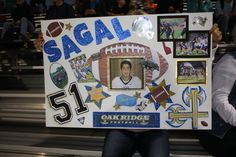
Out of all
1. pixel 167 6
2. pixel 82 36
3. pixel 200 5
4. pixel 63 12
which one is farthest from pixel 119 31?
pixel 167 6

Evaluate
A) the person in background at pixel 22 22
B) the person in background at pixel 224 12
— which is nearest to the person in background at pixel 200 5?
the person in background at pixel 224 12

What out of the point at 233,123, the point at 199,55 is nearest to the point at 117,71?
the point at 199,55

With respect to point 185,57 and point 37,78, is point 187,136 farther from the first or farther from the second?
point 37,78

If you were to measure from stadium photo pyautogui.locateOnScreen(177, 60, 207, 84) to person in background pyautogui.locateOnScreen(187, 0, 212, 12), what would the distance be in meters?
3.93

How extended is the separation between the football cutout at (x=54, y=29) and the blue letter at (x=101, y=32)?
208mm

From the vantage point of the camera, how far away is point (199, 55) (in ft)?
6.84

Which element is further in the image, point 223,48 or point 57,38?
point 223,48

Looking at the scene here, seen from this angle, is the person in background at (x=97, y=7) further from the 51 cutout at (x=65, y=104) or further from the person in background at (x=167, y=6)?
the 51 cutout at (x=65, y=104)

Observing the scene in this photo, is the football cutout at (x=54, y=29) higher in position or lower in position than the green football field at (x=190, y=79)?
higher

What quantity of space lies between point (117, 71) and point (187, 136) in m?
0.93

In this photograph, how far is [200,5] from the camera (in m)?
5.99

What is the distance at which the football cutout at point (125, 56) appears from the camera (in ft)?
6.99

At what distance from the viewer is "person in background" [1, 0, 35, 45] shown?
23.8ft

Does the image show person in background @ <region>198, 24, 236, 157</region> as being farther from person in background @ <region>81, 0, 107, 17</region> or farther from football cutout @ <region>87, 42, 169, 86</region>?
person in background @ <region>81, 0, 107, 17</region>
